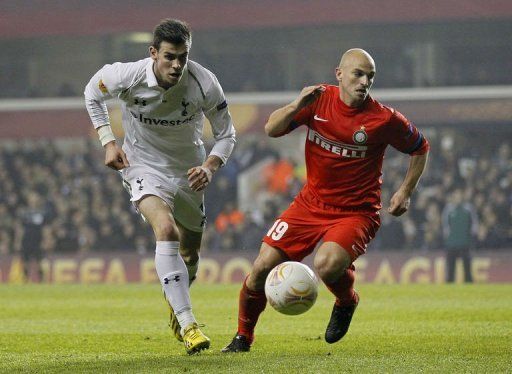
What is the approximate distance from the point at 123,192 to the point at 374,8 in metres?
8.80

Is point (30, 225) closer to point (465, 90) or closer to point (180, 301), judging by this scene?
point (465, 90)

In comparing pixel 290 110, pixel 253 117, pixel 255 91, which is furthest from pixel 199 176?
pixel 255 91

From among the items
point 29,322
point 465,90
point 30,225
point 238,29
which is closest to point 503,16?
point 465,90

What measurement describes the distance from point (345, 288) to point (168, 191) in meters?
1.44

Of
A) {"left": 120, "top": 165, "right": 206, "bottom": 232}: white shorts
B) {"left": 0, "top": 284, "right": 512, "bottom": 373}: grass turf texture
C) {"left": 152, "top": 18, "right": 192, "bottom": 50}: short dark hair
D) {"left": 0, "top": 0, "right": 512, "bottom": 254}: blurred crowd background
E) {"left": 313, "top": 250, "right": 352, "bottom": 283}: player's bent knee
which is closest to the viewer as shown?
{"left": 0, "top": 284, "right": 512, "bottom": 373}: grass turf texture

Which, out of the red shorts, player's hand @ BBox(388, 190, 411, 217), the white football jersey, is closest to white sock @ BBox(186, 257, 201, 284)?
the white football jersey

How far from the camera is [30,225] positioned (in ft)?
79.2

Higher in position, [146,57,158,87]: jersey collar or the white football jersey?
[146,57,158,87]: jersey collar

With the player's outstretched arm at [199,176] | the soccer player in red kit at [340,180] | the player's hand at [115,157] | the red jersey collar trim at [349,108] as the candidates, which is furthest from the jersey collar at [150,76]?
the red jersey collar trim at [349,108]

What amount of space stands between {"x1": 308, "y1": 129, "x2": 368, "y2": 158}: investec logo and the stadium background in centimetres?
1627

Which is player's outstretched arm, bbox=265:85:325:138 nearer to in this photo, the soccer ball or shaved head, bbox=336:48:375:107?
shaved head, bbox=336:48:375:107

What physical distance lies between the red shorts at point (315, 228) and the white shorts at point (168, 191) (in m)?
0.93

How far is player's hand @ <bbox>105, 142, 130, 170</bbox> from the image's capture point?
7.30m

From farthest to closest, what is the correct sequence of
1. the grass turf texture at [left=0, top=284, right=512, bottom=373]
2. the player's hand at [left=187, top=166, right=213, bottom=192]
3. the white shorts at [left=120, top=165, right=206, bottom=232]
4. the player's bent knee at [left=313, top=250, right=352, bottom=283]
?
1. the white shorts at [left=120, top=165, right=206, bottom=232]
2. the player's hand at [left=187, top=166, right=213, bottom=192]
3. the player's bent knee at [left=313, top=250, right=352, bottom=283]
4. the grass turf texture at [left=0, top=284, right=512, bottom=373]
